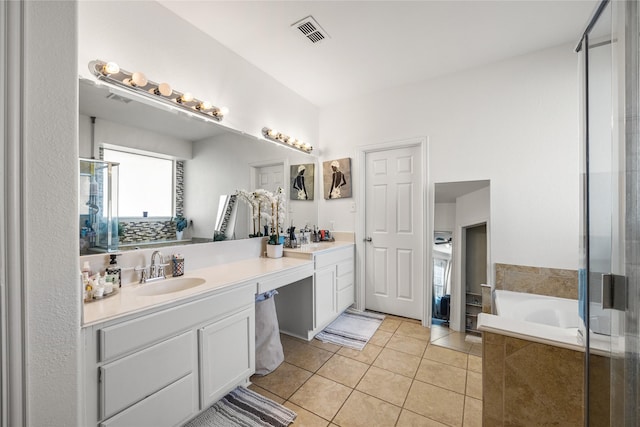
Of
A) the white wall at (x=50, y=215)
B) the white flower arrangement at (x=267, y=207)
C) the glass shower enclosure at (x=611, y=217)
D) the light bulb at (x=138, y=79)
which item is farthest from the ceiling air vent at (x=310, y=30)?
the glass shower enclosure at (x=611, y=217)

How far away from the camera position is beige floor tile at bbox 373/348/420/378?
2.00 m

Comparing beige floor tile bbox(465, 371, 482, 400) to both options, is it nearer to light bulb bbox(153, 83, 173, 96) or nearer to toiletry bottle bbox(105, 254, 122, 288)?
toiletry bottle bbox(105, 254, 122, 288)

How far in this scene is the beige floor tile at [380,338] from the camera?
7.92 ft

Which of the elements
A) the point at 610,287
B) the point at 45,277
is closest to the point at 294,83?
the point at 45,277

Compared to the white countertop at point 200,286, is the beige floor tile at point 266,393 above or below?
below

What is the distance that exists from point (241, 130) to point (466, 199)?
2.34m

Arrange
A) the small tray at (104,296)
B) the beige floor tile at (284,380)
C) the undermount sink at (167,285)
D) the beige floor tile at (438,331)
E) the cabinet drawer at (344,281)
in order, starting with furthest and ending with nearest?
the cabinet drawer at (344,281), the beige floor tile at (438,331), the beige floor tile at (284,380), the undermount sink at (167,285), the small tray at (104,296)

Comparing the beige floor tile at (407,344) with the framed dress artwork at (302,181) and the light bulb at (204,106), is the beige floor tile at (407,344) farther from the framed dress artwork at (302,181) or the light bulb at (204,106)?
the light bulb at (204,106)

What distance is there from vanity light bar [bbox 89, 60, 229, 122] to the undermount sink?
1.22m

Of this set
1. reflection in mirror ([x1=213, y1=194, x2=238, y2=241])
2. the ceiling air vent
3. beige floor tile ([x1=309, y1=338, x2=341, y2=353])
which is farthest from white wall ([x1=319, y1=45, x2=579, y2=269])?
reflection in mirror ([x1=213, y1=194, x2=238, y2=241])

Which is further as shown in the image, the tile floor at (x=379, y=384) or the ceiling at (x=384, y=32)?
the ceiling at (x=384, y=32)

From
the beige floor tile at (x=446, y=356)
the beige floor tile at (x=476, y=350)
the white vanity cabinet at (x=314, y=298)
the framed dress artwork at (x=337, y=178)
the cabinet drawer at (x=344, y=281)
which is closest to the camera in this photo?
the beige floor tile at (x=446, y=356)

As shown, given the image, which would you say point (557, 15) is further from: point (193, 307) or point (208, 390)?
point (208, 390)

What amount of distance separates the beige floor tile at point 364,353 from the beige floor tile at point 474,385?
2.29 feet
